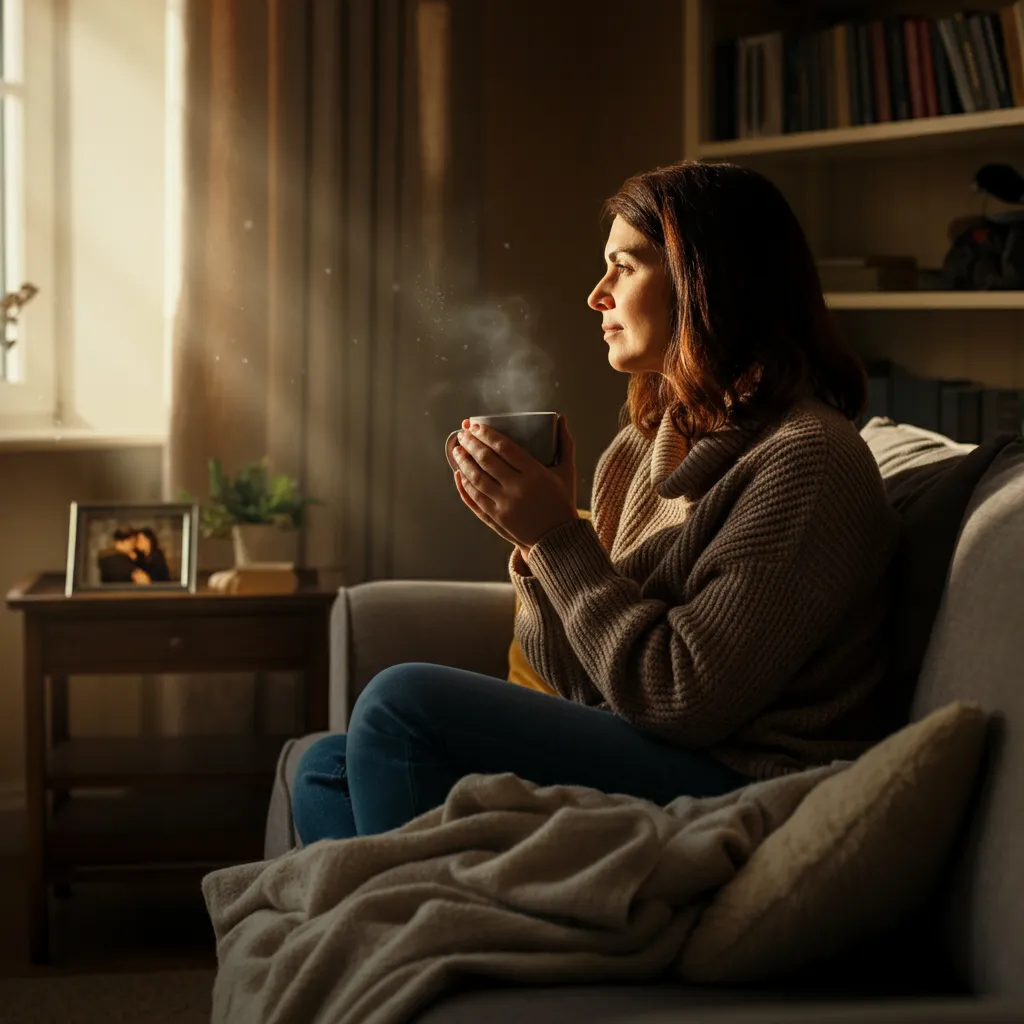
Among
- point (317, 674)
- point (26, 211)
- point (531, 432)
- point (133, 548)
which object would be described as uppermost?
point (26, 211)

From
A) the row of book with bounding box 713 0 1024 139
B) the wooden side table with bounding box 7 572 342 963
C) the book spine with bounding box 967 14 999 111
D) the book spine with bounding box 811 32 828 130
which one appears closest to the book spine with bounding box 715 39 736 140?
the row of book with bounding box 713 0 1024 139

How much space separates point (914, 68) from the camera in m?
2.53

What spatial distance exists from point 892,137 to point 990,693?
1602mm

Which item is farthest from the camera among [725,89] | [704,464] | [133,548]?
[725,89]

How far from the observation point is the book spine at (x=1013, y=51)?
2371 mm

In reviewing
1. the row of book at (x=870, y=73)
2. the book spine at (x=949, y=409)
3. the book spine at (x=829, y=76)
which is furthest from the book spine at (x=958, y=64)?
the book spine at (x=949, y=409)

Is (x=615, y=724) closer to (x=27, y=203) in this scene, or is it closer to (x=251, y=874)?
(x=251, y=874)

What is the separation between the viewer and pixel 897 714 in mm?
1450

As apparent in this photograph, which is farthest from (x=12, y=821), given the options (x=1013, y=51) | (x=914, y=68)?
(x=1013, y=51)

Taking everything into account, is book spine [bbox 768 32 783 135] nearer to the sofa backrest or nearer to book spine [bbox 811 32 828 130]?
book spine [bbox 811 32 828 130]

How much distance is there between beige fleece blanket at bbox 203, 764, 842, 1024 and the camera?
3.53 feet

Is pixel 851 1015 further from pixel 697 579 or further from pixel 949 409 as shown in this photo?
pixel 949 409

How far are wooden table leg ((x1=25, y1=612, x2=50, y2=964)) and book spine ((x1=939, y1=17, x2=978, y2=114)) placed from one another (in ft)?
5.93

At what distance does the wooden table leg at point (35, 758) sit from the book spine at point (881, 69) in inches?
68.0
